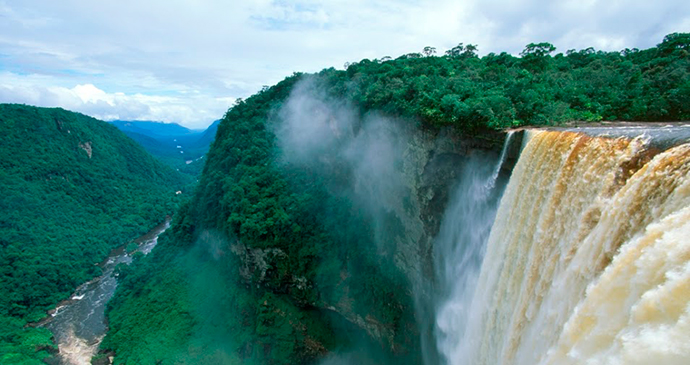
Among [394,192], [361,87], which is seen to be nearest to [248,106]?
[361,87]

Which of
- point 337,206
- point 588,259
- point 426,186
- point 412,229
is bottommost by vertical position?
point 337,206

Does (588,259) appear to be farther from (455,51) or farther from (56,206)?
(56,206)

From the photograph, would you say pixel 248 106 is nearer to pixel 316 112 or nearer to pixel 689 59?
pixel 316 112

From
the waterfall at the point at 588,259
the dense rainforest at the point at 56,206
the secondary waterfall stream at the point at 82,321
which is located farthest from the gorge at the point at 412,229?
the secondary waterfall stream at the point at 82,321

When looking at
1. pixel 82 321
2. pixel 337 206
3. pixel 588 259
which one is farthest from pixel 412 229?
pixel 82 321

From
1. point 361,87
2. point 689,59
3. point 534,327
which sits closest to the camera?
point 534,327

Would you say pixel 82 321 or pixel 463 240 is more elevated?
pixel 463 240

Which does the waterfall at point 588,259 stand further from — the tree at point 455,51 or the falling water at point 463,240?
the tree at point 455,51
